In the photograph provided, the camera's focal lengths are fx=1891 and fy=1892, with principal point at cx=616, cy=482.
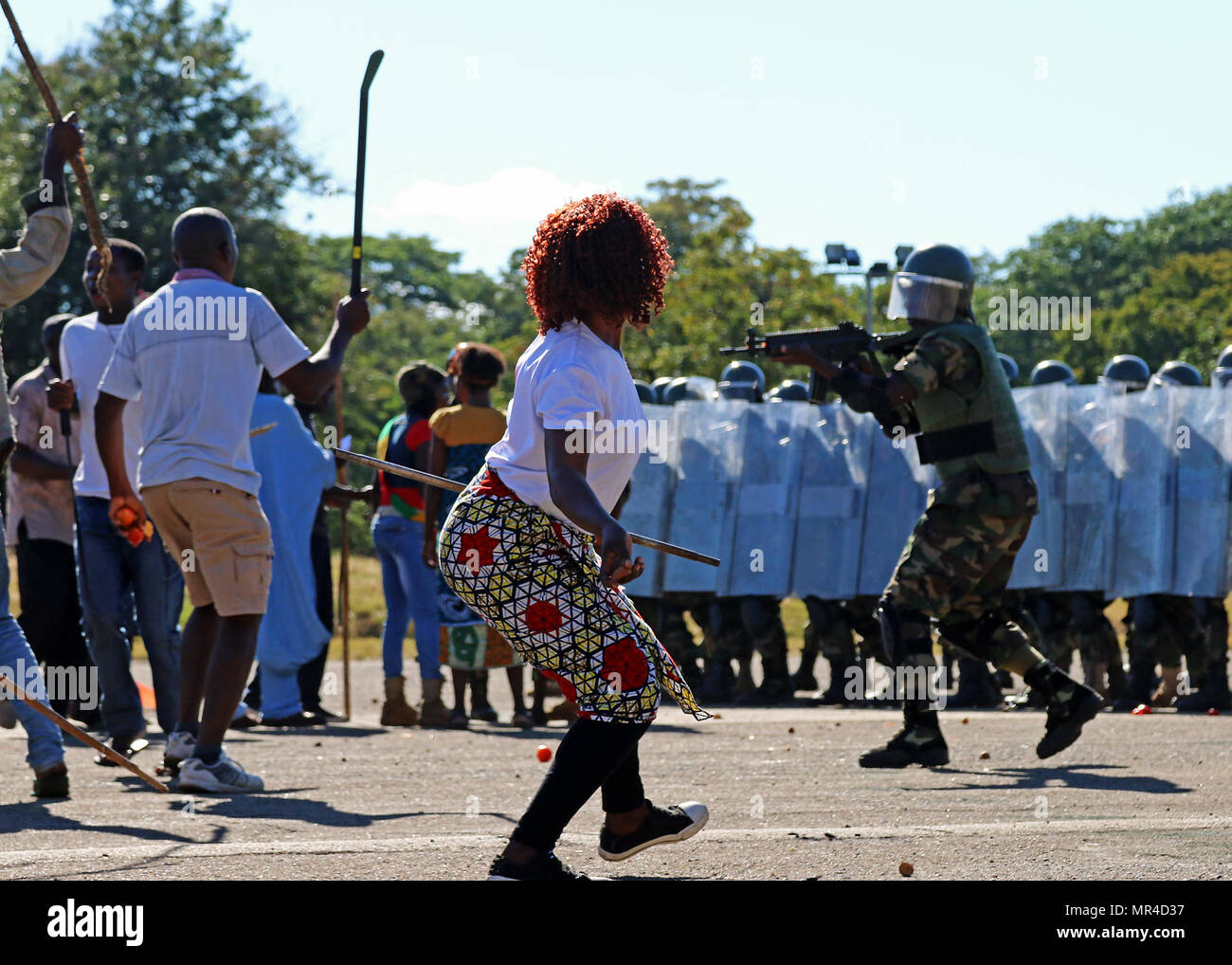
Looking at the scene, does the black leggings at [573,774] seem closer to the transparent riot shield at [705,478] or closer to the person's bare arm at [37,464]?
the person's bare arm at [37,464]

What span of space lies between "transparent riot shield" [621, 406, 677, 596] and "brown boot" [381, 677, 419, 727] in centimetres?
294

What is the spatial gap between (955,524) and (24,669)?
367 centimetres

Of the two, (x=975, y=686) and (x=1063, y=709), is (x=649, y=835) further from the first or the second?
(x=975, y=686)

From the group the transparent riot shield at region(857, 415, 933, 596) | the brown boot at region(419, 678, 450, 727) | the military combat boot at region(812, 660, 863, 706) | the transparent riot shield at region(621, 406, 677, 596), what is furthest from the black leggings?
the transparent riot shield at region(621, 406, 677, 596)

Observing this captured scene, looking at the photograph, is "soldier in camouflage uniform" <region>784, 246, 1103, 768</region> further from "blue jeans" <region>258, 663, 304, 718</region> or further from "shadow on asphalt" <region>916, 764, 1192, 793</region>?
"blue jeans" <region>258, 663, 304, 718</region>

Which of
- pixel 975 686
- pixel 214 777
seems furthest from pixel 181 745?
pixel 975 686

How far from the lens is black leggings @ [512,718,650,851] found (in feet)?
14.1

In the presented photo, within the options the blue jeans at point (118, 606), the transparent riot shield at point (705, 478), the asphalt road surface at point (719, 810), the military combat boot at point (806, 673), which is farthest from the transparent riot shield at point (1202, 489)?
the blue jeans at point (118, 606)

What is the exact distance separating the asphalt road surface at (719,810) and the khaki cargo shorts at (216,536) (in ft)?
2.40

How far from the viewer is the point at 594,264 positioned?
14.9 feet
